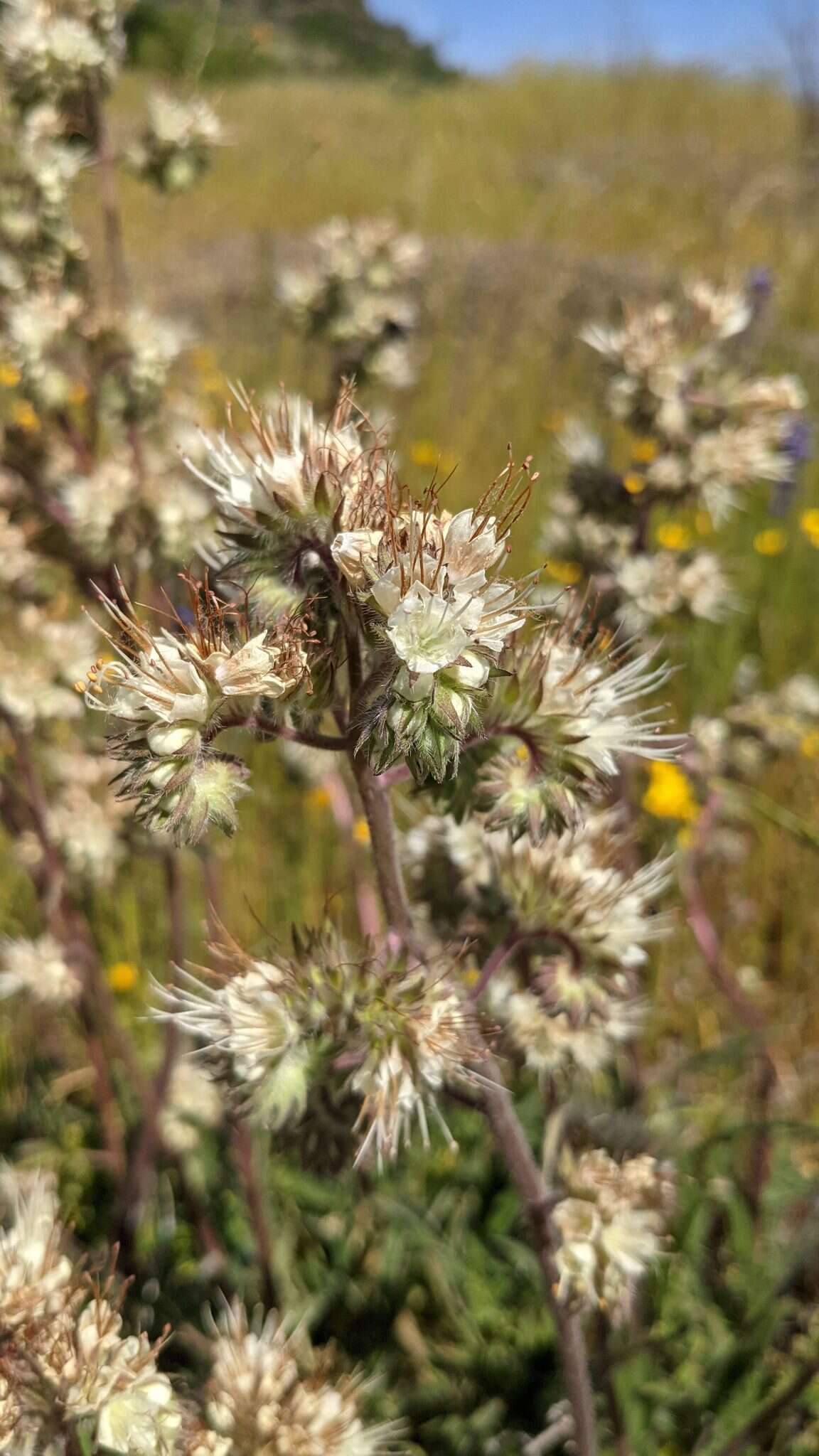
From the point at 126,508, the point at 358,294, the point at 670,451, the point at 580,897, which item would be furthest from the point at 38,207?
the point at 580,897

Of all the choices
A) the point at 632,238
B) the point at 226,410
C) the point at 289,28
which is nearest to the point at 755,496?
the point at 289,28

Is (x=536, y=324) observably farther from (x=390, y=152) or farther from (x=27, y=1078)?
(x=27, y=1078)

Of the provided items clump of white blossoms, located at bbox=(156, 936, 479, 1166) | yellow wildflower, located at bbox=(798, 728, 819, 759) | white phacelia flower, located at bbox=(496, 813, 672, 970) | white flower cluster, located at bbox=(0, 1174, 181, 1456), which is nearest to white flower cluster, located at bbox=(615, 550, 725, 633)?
yellow wildflower, located at bbox=(798, 728, 819, 759)

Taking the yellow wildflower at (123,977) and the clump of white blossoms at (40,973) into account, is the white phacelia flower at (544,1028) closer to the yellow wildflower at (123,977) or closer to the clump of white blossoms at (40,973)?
the clump of white blossoms at (40,973)

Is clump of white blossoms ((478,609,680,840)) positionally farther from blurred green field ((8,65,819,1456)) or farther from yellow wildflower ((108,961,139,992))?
yellow wildflower ((108,961,139,992))

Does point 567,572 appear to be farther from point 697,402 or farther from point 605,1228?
point 605,1228
